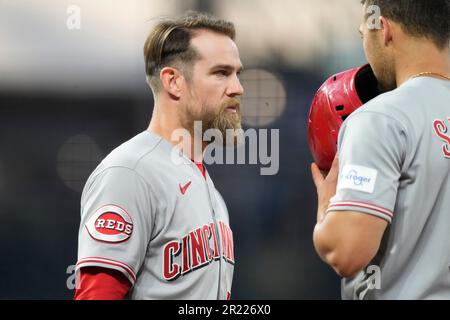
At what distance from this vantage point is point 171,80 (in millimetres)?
1556

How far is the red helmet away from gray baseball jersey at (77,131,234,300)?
0.31m

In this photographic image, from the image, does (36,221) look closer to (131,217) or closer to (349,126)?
(131,217)

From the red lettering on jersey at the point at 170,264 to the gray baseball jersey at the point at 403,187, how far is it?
40 centimetres

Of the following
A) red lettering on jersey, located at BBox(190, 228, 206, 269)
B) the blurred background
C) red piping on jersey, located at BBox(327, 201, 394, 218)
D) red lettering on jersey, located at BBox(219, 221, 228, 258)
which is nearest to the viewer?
red piping on jersey, located at BBox(327, 201, 394, 218)

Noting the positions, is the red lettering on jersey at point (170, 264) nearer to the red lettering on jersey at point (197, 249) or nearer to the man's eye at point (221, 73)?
the red lettering on jersey at point (197, 249)

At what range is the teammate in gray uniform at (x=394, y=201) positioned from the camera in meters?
0.99

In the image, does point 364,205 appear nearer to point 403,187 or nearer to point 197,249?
point 403,187

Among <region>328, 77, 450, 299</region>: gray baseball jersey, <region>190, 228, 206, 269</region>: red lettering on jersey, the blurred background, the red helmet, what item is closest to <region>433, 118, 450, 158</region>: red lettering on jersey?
<region>328, 77, 450, 299</region>: gray baseball jersey

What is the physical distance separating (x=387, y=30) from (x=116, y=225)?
25.4 inches

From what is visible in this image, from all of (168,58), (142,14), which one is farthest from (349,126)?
(142,14)

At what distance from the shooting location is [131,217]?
4.09 feet

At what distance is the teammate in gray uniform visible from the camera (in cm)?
99

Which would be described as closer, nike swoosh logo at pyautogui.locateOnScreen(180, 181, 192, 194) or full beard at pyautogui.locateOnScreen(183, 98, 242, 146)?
nike swoosh logo at pyautogui.locateOnScreen(180, 181, 192, 194)

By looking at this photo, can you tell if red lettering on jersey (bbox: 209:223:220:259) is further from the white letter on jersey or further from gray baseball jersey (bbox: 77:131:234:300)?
the white letter on jersey
